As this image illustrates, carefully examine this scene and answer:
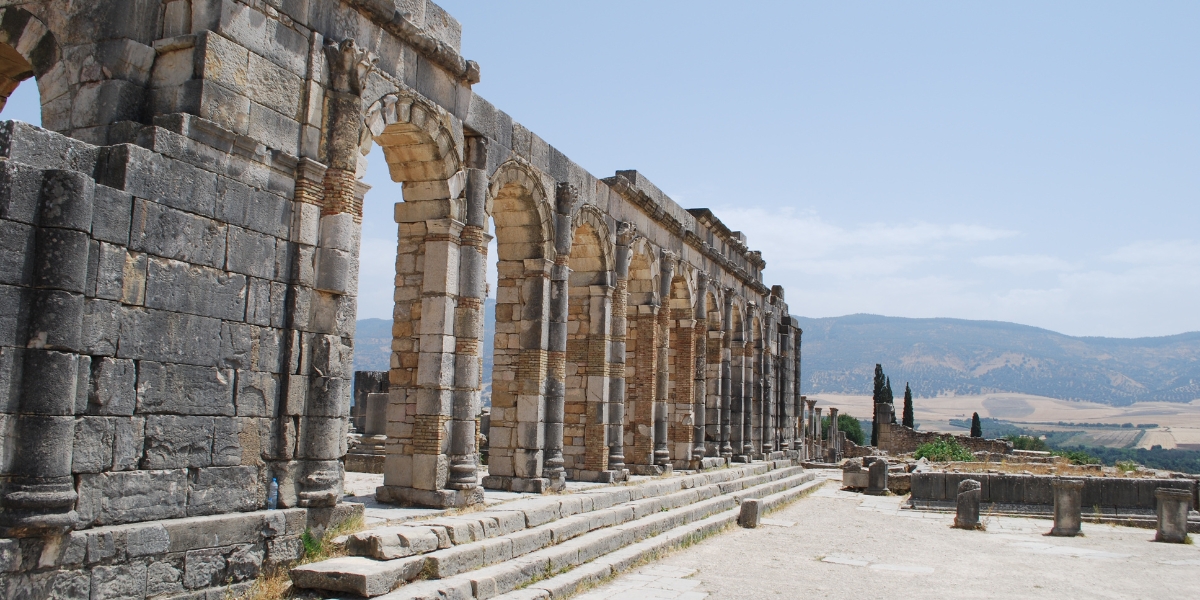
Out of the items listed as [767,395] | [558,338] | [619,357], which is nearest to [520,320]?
[558,338]

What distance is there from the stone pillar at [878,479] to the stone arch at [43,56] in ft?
67.5

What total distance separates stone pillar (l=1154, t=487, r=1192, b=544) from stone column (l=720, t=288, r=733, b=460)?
9505 mm

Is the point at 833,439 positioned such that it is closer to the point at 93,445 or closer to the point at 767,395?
the point at 767,395

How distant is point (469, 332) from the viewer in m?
11.2

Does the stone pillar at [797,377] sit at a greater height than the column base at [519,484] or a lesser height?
greater

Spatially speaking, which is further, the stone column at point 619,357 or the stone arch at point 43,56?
the stone column at point 619,357

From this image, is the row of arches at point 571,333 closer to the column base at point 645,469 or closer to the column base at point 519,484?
the column base at point 519,484

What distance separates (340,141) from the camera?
8820 millimetres

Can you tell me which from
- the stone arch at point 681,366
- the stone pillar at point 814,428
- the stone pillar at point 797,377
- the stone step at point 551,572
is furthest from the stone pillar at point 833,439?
the stone step at point 551,572

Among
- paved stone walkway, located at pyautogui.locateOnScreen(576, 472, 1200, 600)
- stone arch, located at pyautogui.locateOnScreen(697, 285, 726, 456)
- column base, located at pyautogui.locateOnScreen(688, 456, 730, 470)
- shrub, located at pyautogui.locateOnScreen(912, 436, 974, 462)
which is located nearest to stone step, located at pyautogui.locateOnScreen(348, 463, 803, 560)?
paved stone walkway, located at pyautogui.locateOnScreen(576, 472, 1200, 600)

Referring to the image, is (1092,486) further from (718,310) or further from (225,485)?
(225,485)

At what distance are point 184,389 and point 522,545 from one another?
13.0ft

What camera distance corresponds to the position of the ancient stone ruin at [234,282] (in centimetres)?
619

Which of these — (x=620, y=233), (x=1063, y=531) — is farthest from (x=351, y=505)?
(x=1063, y=531)
